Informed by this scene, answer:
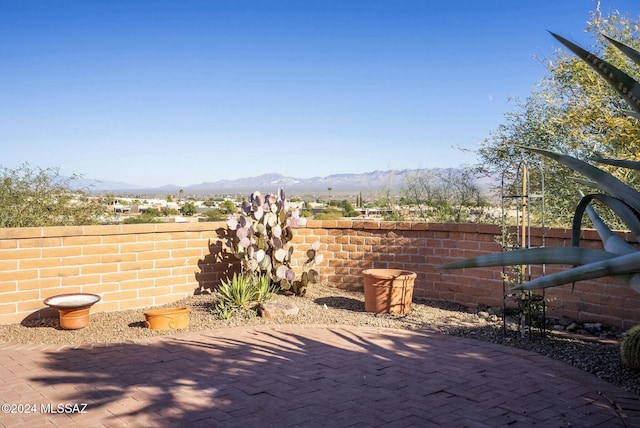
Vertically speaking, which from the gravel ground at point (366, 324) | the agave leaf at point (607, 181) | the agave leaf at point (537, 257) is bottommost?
the gravel ground at point (366, 324)

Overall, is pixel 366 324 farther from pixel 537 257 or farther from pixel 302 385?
pixel 537 257

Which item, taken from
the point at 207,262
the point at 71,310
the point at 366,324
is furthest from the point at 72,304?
the point at 366,324

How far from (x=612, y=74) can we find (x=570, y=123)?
7.75 meters

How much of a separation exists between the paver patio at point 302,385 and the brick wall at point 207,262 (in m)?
1.31

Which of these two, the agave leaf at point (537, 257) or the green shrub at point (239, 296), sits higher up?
the agave leaf at point (537, 257)

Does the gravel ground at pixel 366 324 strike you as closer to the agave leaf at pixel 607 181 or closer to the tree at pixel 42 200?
the tree at pixel 42 200

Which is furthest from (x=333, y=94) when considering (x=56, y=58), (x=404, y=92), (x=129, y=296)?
(x=129, y=296)

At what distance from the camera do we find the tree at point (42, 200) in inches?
312

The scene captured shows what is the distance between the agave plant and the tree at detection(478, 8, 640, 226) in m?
5.91

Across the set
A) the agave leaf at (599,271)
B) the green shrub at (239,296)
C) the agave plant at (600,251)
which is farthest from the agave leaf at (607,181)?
the green shrub at (239,296)

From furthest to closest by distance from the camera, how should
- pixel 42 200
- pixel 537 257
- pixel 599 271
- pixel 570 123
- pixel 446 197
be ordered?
pixel 446 197 < pixel 570 123 < pixel 42 200 < pixel 537 257 < pixel 599 271

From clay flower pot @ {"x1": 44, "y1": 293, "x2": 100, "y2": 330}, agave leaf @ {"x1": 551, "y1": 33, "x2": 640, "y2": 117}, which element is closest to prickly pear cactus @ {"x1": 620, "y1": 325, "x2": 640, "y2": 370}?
agave leaf @ {"x1": 551, "y1": 33, "x2": 640, "y2": 117}

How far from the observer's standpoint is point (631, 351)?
4402mm

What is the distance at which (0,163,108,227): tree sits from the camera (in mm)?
7934
